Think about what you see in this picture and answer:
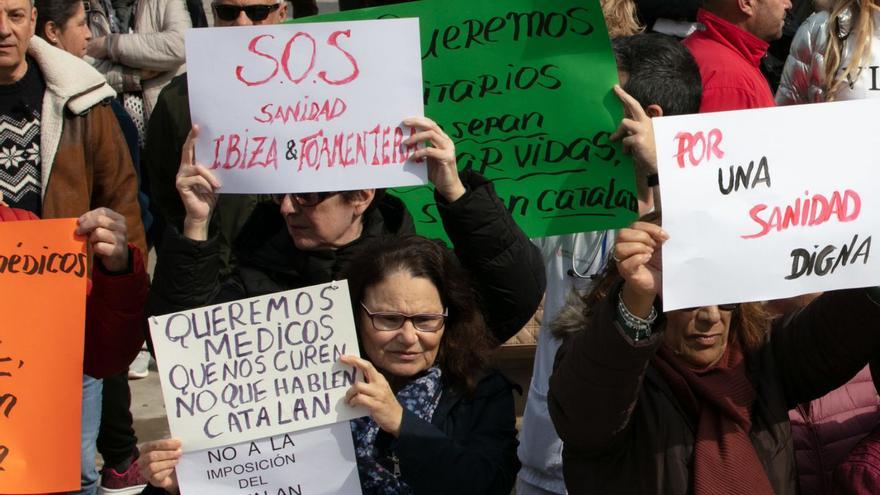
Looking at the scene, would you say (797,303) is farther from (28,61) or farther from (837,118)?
(28,61)

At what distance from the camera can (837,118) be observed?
118 inches

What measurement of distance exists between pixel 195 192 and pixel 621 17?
280 cm

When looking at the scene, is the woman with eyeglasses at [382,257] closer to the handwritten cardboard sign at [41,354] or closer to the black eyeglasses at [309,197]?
the black eyeglasses at [309,197]

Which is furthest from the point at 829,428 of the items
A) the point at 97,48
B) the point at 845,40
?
the point at 97,48

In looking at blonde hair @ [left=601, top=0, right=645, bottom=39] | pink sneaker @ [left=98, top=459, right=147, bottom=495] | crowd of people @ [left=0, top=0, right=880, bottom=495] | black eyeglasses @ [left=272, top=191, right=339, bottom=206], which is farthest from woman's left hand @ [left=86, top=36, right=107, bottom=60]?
black eyeglasses @ [left=272, top=191, right=339, bottom=206]

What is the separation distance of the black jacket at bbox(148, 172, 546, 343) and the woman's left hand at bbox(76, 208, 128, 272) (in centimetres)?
11

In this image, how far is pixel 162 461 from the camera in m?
2.98

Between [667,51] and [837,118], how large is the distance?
3.15 feet

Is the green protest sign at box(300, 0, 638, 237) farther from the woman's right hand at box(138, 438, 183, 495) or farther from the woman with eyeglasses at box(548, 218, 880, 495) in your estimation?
the woman's right hand at box(138, 438, 183, 495)

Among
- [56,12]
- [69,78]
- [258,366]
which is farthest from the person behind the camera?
[56,12]

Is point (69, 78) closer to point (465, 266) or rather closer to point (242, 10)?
point (242, 10)

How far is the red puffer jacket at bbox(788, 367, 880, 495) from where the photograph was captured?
10.7 ft

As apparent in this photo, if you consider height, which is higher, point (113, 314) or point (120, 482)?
point (113, 314)

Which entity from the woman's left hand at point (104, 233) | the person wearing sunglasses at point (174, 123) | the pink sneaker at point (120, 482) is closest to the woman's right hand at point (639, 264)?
the woman's left hand at point (104, 233)
